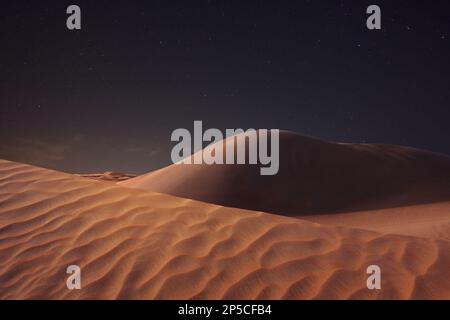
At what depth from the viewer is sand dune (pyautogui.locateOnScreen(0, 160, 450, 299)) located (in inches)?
82.8

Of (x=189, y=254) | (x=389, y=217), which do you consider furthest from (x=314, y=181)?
(x=189, y=254)

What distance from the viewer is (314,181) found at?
8.89m

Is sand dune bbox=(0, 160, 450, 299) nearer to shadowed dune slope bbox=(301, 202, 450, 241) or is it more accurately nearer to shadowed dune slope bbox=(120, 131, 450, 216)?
shadowed dune slope bbox=(301, 202, 450, 241)

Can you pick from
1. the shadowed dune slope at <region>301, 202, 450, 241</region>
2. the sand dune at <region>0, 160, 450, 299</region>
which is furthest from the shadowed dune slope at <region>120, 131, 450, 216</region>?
the sand dune at <region>0, 160, 450, 299</region>

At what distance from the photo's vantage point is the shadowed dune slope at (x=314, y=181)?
26.7 feet

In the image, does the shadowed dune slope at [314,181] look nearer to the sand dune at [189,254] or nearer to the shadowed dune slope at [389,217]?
the shadowed dune slope at [389,217]

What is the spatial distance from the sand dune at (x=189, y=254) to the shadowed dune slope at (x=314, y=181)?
4.98 meters

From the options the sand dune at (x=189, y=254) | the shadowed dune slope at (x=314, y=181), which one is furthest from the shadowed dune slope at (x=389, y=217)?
the sand dune at (x=189, y=254)
